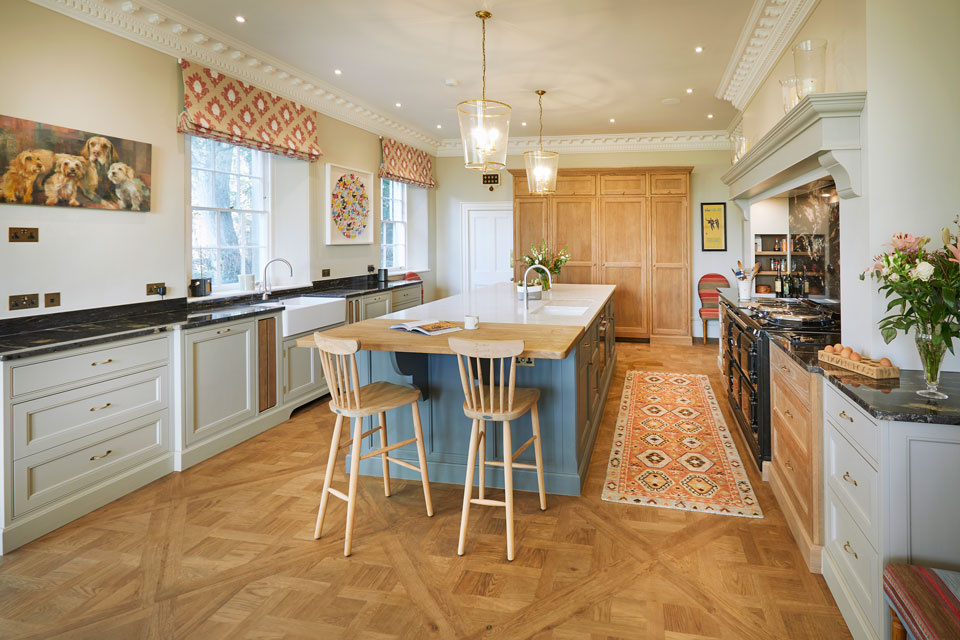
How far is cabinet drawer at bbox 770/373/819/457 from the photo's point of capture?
2.43 m

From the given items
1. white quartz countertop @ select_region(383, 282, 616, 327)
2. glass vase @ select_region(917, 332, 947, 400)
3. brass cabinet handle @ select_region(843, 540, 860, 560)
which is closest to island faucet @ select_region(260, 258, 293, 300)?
white quartz countertop @ select_region(383, 282, 616, 327)

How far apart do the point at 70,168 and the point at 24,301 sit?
30.9 inches

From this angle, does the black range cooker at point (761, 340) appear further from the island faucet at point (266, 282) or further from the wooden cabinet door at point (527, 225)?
the wooden cabinet door at point (527, 225)

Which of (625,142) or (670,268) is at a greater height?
(625,142)

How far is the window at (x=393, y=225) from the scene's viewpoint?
7.67 meters

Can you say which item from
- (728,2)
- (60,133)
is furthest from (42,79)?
(728,2)

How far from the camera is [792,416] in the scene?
271cm

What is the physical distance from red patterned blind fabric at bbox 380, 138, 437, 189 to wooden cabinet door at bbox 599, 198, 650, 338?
251cm

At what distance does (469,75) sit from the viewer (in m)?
5.29

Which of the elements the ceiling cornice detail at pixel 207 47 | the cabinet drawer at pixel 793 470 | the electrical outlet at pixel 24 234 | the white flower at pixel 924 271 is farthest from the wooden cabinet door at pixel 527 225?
the white flower at pixel 924 271

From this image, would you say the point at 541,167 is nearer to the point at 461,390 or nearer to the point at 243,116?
the point at 243,116

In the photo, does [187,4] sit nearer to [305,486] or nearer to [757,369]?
[305,486]

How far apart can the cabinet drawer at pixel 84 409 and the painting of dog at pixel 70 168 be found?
1.05 m

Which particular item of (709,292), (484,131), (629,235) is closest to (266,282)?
(484,131)
